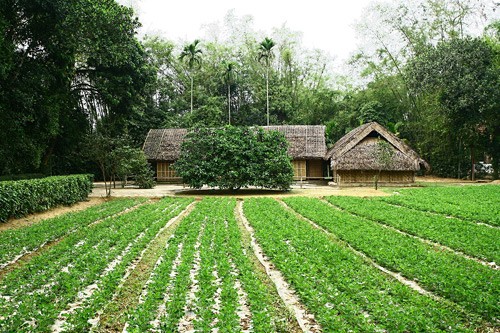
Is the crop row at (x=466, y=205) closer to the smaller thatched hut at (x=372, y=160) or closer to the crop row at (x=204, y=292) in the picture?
the smaller thatched hut at (x=372, y=160)

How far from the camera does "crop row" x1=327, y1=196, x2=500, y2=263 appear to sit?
8.07 metres

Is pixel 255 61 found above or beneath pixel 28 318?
above

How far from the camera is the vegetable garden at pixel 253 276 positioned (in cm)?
484

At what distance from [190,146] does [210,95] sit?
22880 mm

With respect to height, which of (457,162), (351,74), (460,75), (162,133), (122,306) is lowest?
(122,306)

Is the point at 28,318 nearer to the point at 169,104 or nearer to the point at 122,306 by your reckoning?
the point at 122,306

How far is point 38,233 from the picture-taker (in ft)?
34.5

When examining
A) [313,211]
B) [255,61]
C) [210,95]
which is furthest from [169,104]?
[313,211]

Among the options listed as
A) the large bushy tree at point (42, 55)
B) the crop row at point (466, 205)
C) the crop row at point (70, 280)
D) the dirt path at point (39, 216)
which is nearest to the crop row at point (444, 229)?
the crop row at point (466, 205)

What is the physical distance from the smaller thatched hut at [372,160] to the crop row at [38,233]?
692 inches

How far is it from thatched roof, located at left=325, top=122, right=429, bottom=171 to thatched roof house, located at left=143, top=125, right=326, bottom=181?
4203 millimetres

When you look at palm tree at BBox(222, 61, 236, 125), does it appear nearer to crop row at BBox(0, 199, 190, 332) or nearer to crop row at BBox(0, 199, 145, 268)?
crop row at BBox(0, 199, 145, 268)

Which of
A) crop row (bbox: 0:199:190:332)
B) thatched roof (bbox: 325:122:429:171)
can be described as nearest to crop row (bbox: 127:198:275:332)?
crop row (bbox: 0:199:190:332)

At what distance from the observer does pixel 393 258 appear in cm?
744
